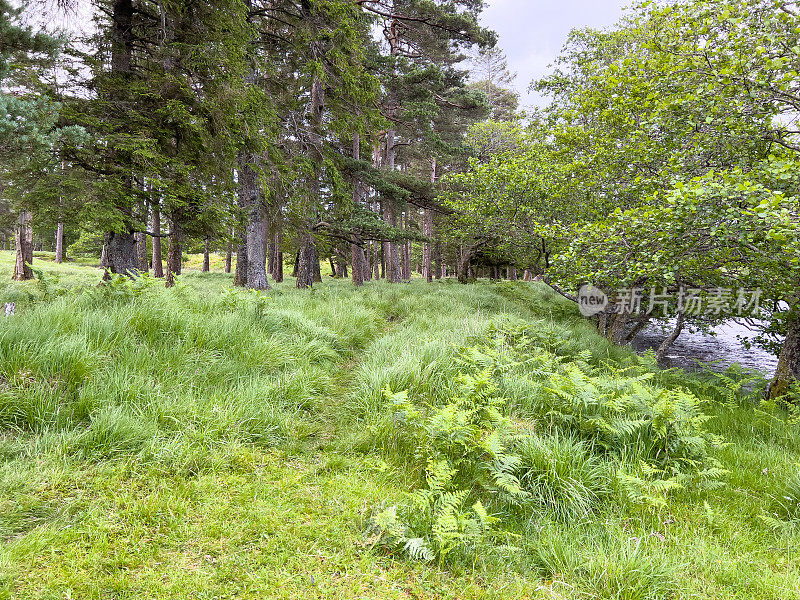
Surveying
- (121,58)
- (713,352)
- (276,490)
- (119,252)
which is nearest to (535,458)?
(276,490)

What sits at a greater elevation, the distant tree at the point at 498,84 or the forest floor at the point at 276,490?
the distant tree at the point at 498,84

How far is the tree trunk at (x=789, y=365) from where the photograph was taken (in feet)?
19.0

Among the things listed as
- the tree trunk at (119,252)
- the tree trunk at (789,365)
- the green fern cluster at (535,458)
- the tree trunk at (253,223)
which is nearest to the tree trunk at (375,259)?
the tree trunk at (253,223)

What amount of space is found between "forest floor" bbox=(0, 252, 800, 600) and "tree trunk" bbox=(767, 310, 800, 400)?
232cm

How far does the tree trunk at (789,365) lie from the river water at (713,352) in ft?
7.30

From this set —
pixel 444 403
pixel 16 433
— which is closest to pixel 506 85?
pixel 444 403

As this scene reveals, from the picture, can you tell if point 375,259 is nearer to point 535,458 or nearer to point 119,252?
point 119,252

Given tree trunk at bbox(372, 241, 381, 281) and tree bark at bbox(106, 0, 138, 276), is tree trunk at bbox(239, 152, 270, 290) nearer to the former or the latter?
tree bark at bbox(106, 0, 138, 276)

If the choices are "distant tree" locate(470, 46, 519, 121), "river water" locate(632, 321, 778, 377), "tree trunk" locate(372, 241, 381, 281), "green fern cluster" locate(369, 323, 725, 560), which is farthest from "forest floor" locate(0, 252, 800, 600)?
"distant tree" locate(470, 46, 519, 121)

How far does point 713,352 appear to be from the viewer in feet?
36.9

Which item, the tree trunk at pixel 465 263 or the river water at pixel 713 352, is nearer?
the river water at pixel 713 352

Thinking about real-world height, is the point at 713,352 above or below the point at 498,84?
below

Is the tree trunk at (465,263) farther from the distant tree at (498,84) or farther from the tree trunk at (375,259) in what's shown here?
the distant tree at (498,84)

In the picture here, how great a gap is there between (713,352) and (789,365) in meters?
6.44
